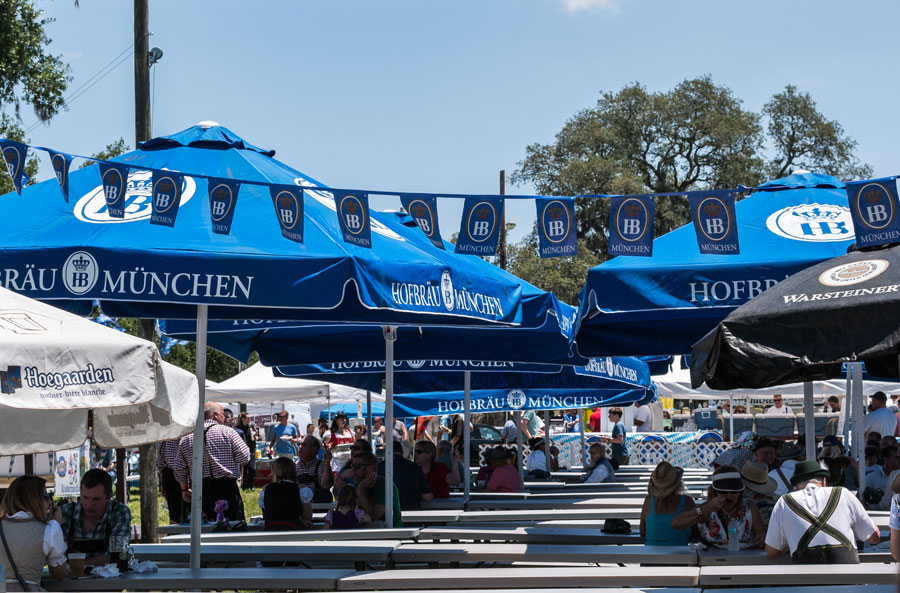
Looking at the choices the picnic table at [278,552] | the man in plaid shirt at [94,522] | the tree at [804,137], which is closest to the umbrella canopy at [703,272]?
the picnic table at [278,552]

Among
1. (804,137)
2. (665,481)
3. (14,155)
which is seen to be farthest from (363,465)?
(804,137)

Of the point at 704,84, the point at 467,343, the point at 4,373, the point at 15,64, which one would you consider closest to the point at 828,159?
the point at 704,84

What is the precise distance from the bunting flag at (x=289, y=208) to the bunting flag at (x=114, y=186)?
91 cm

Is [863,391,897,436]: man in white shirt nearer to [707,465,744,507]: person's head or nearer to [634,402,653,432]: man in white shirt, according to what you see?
[707,465,744,507]: person's head

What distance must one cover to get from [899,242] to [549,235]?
251 centimetres

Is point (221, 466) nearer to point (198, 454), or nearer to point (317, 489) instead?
point (317, 489)

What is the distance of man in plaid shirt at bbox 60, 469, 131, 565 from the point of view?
23.1 feet

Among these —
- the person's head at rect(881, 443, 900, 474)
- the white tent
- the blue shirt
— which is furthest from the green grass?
the white tent

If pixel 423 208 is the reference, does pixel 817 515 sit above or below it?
below

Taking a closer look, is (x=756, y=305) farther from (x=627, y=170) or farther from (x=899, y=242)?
(x=627, y=170)

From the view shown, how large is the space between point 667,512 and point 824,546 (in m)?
1.70

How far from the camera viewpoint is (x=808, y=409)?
8.90 metres

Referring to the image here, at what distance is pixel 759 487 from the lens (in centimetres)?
864

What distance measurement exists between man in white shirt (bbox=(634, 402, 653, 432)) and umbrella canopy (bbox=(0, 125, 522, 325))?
61.4 ft
